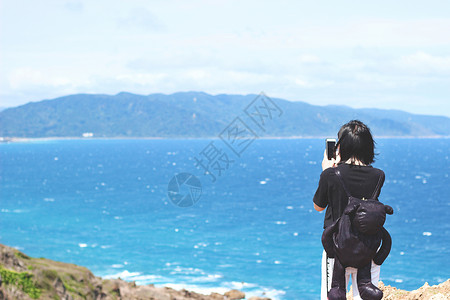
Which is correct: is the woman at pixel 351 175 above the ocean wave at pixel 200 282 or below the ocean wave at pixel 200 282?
above

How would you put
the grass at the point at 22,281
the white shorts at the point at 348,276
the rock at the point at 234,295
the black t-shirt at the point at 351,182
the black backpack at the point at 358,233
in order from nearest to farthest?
1. the black backpack at the point at 358,233
2. the black t-shirt at the point at 351,182
3. the white shorts at the point at 348,276
4. the grass at the point at 22,281
5. the rock at the point at 234,295

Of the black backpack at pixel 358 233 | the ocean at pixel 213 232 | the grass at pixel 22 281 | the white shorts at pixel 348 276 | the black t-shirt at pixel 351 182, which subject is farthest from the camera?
the ocean at pixel 213 232

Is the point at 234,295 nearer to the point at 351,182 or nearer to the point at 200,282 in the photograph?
the point at 200,282

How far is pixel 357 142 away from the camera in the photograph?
4.93m

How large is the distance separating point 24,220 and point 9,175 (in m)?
72.2

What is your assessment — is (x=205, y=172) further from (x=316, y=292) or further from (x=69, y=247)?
(x=316, y=292)

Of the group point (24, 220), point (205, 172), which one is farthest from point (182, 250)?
point (205, 172)

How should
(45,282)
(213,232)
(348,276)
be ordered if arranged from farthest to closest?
(213,232)
(45,282)
(348,276)

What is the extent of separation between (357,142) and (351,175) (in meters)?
0.39

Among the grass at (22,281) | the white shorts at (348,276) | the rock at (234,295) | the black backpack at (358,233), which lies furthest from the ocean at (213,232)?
the black backpack at (358,233)

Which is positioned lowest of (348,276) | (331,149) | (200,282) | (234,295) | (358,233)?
(234,295)

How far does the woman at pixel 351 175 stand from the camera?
484 cm

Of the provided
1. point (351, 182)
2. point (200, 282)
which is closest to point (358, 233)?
point (351, 182)

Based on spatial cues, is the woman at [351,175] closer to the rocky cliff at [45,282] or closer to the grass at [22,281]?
the rocky cliff at [45,282]
